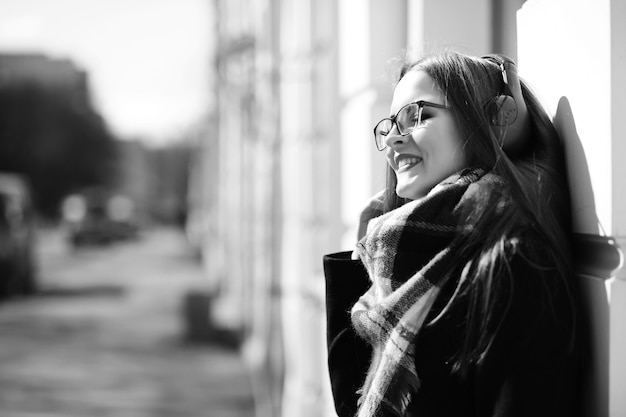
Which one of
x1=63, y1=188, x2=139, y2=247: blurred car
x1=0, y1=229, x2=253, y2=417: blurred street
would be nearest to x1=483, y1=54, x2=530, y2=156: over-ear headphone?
x1=0, y1=229, x2=253, y2=417: blurred street

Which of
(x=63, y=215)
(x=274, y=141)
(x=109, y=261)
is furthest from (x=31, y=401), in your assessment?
(x=63, y=215)

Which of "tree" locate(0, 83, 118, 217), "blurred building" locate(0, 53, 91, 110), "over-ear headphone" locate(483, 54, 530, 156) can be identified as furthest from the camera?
"blurred building" locate(0, 53, 91, 110)

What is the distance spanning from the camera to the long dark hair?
4.50ft

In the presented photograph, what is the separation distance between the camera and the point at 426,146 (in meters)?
1.56

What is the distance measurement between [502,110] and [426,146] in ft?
0.55

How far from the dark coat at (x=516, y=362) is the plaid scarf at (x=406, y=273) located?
3cm

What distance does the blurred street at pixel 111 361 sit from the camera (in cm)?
694

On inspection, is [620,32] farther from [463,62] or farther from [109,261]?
[109,261]

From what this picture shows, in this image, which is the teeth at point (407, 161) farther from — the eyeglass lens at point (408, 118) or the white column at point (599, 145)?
the white column at point (599, 145)

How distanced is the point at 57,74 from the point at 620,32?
188 feet

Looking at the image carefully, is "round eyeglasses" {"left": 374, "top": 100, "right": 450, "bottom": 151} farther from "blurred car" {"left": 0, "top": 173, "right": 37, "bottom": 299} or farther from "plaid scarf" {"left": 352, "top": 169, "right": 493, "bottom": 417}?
"blurred car" {"left": 0, "top": 173, "right": 37, "bottom": 299}

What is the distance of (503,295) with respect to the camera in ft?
4.45

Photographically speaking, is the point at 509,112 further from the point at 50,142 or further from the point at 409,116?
the point at 50,142

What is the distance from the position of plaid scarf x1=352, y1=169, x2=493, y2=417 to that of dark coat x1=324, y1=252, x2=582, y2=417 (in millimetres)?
34
